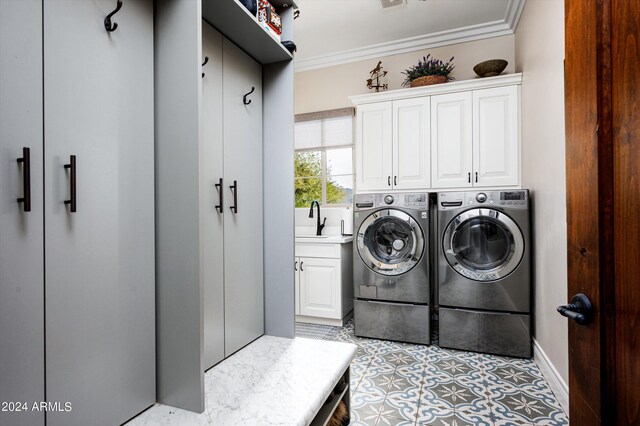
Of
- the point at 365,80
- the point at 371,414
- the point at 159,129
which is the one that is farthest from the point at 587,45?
the point at 365,80

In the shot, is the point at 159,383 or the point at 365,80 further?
the point at 365,80

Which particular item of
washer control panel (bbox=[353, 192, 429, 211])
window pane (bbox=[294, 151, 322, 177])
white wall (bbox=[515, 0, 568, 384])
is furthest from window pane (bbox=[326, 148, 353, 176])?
white wall (bbox=[515, 0, 568, 384])

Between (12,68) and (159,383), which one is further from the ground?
(12,68)

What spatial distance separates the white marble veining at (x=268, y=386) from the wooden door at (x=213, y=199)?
0.15m

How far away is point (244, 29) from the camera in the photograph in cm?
145

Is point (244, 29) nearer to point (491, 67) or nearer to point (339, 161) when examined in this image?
point (491, 67)

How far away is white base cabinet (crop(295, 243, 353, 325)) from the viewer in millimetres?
3338

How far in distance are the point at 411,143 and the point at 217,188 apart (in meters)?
2.38

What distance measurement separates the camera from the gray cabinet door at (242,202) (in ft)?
4.91

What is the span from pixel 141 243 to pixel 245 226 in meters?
0.55

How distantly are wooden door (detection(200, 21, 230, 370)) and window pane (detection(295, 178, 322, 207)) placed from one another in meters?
2.76

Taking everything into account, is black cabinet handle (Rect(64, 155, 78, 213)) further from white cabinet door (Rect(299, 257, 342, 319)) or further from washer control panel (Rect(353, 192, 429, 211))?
white cabinet door (Rect(299, 257, 342, 319))

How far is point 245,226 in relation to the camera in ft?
5.24

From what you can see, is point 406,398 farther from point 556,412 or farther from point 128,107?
point 128,107
